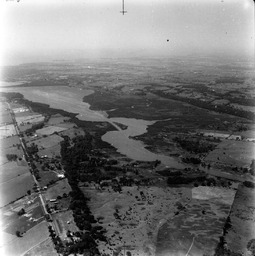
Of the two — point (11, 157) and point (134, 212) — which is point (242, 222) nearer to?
point (134, 212)

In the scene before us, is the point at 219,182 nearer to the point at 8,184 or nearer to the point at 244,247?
the point at 244,247

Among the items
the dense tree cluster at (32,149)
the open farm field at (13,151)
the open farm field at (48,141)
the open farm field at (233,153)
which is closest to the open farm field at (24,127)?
the open farm field at (48,141)

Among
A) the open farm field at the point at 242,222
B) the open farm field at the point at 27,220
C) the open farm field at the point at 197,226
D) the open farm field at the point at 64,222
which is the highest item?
the open farm field at the point at 27,220

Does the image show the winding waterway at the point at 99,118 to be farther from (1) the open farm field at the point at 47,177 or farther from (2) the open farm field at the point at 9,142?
(2) the open farm field at the point at 9,142

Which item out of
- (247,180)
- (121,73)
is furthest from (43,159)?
(121,73)

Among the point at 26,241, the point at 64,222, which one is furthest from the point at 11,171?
the point at 26,241
